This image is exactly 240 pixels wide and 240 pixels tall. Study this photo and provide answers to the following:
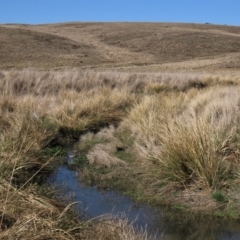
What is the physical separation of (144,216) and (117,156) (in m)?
2.92

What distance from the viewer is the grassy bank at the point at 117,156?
200 inches

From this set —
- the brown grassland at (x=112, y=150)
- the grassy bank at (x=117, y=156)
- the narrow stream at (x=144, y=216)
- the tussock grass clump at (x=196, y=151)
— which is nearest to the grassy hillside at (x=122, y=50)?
the brown grassland at (x=112, y=150)

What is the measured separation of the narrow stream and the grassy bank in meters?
0.28

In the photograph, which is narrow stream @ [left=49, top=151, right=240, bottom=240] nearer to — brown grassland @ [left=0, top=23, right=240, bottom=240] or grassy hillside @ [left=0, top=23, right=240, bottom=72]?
brown grassland @ [left=0, top=23, right=240, bottom=240]

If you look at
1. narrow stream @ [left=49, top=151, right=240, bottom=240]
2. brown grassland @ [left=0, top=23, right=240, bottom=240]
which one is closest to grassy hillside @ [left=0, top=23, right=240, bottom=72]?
brown grassland @ [left=0, top=23, right=240, bottom=240]

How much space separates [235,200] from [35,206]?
278 cm

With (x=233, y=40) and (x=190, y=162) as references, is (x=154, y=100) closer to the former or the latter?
(x=190, y=162)

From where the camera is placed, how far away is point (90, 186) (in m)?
8.02

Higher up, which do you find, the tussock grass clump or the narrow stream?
the tussock grass clump

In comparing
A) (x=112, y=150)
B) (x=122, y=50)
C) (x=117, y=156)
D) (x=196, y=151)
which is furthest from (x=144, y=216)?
(x=122, y=50)

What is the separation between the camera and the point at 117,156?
372 inches

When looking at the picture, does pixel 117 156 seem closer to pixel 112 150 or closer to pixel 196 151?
pixel 112 150

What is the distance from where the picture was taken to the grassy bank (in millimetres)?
5090

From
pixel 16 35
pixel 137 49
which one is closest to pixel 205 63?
pixel 137 49
